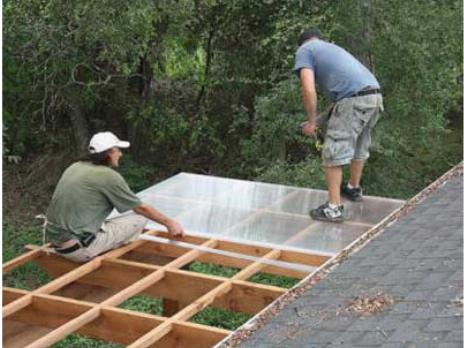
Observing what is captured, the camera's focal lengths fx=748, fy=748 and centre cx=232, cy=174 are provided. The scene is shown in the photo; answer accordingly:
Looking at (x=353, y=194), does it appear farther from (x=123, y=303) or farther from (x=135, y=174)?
(x=135, y=174)

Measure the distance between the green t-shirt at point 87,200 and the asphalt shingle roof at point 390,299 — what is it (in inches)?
61.6

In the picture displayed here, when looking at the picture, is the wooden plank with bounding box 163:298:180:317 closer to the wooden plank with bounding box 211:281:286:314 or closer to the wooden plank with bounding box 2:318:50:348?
the wooden plank with bounding box 2:318:50:348

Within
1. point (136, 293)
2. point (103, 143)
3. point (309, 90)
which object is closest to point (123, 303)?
point (103, 143)

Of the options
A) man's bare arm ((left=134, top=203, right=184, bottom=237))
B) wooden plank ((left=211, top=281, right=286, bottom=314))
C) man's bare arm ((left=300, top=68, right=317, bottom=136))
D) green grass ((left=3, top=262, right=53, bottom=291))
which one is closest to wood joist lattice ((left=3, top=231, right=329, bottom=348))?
wooden plank ((left=211, top=281, right=286, bottom=314))

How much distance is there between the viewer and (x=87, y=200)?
4.97 m

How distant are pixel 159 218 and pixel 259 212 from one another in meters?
1.04

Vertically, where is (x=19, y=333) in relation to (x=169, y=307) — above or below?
above

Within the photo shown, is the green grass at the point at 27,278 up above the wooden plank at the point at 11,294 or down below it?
below

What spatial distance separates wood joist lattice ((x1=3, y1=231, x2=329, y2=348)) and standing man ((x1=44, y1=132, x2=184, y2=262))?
0.35ft

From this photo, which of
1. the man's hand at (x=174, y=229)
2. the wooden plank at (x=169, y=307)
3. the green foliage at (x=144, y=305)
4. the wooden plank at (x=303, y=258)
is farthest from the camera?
the green foliage at (x=144, y=305)

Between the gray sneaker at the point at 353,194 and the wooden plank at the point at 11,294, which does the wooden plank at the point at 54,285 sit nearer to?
the wooden plank at the point at 11,294

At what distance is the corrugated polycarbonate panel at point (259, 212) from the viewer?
5.23 m

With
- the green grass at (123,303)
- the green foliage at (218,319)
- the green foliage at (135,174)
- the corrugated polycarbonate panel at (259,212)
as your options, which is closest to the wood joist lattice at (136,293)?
the corrugated polycarbonate panel at (259,212)

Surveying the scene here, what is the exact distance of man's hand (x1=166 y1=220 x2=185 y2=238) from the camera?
202 inches
